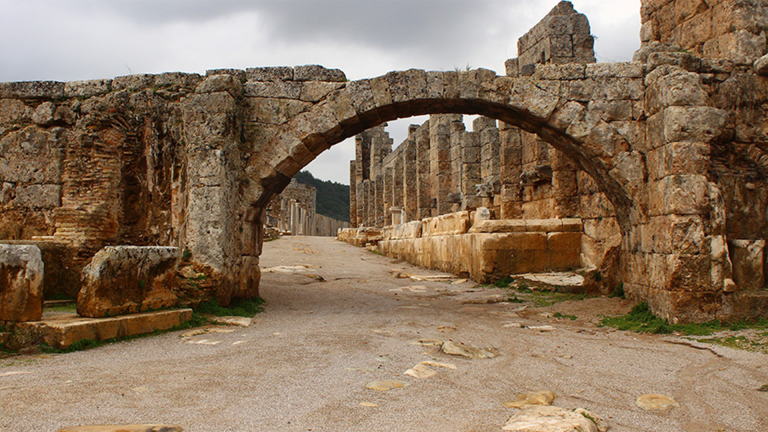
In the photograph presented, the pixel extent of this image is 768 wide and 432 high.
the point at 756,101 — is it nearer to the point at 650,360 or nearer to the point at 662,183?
the point at 662,183

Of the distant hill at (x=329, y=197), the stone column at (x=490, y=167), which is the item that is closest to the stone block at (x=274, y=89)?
the stone column at (x=490, y=167)

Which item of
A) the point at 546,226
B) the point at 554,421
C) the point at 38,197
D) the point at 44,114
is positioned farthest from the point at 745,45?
the point at 38,197

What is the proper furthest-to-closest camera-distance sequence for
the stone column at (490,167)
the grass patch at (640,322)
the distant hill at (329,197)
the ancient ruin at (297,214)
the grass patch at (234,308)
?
the distant hill at (329,197) → the ancient ruin at (297,214) → the stone column at (490,167) → the grass patch at (234,308) → the grass patch at (640,322)

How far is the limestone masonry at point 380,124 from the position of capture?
557 cm

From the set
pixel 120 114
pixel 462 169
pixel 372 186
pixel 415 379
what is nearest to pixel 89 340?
pixel 415 379

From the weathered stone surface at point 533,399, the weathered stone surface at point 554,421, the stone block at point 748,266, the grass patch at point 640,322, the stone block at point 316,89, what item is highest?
the stone block at point 316,89

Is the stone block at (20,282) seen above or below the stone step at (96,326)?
above

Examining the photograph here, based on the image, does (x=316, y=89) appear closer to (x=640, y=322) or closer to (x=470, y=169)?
(x=640, y=322)

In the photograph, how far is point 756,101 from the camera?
6.01m

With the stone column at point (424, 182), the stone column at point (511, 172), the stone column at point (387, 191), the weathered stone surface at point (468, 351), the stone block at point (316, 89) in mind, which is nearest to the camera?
the weathered stone surface at point (468, 351)

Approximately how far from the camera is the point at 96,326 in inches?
167

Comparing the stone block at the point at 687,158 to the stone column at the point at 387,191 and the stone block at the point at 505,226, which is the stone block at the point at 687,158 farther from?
the stone column at the point at 387,191

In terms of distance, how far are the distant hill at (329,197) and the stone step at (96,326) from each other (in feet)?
175

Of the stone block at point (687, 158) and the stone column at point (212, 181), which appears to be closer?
the stone block at point (687, 158)
